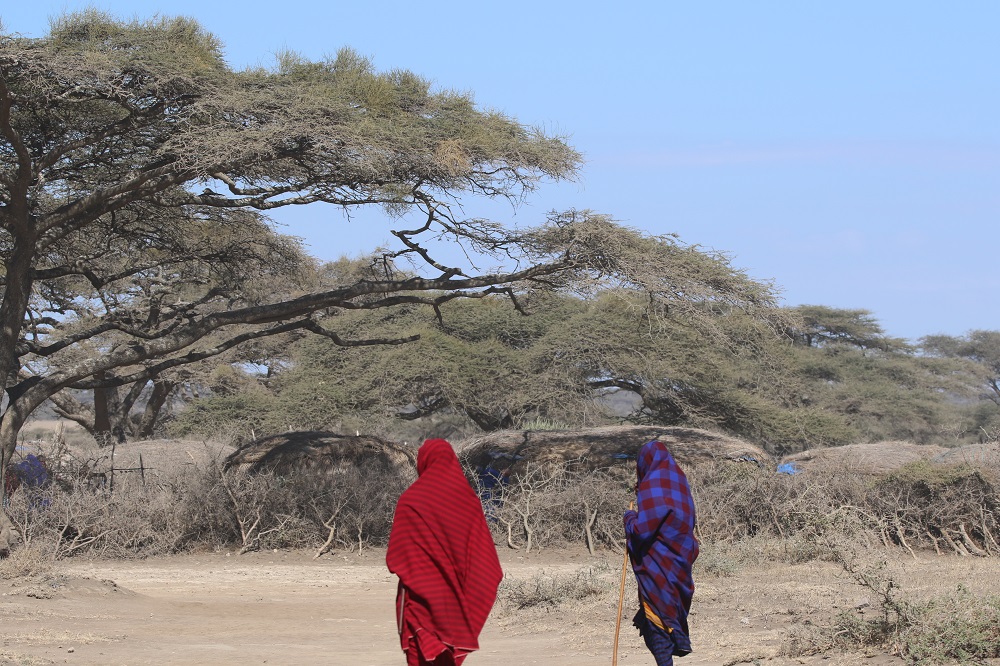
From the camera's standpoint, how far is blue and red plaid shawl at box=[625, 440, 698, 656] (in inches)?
248

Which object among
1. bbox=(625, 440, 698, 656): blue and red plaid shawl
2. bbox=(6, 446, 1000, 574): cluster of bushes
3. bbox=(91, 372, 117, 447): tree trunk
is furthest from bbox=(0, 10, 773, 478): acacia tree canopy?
bbox=(91, 372, 117, 447): tree trunk

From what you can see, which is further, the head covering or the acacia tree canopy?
the acacia tree canopy

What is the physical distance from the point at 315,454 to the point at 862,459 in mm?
7711

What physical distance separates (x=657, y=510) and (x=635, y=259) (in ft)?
26.8

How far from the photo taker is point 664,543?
21.0 ft

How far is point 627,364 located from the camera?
24.0 m

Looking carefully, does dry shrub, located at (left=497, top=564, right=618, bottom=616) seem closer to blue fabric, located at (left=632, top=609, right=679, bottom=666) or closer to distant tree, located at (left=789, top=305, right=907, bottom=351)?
blue fabric, located at (left=632, top=609, right=679, bottom=666)

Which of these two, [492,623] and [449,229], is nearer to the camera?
[492,623]

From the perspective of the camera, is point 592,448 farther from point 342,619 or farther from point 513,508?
point 342,619

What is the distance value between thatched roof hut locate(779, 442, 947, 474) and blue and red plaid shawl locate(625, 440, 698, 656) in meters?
8.65

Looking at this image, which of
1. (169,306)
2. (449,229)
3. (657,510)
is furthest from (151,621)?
(169,306)

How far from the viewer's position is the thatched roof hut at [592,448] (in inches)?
656

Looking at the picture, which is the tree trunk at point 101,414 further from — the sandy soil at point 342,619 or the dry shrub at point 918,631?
the dry shrub at point 918,631

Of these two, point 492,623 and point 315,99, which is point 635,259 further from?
point 492,623
